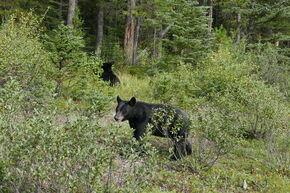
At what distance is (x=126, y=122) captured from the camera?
322 inches

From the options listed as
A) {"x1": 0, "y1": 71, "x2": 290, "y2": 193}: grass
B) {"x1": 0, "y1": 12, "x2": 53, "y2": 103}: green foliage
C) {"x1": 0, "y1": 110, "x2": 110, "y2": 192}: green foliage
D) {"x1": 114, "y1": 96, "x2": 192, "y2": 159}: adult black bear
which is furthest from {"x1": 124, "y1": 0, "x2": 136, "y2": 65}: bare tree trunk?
{"x1": 0, "y1": 110, "x2": 110, "y2": 192}: green foliage

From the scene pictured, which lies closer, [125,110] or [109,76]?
[125,110]

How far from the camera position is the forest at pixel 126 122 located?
289 cm

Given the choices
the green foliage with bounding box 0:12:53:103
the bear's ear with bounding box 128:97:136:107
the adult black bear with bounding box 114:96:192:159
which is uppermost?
the green foliage with bounding box 0:12:53:103

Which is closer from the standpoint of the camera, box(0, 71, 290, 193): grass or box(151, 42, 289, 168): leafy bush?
box(0, 71, 290, 193): grass

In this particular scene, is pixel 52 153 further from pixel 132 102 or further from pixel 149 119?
pixel 149 119

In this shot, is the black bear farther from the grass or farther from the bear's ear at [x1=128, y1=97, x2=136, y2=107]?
the bear's ear at [x1=128, y1=97, x2=136, y2=107]

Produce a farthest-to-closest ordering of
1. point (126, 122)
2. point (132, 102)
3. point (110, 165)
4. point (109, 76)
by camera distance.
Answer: point (109, 76) → point (126, 122) → point (132, 102) → point (110, 165)

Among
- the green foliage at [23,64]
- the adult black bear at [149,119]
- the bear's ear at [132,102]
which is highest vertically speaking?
the green foliage at [23,64]

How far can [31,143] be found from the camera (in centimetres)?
277

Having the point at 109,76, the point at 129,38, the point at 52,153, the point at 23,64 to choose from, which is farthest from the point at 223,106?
the point at 129,38

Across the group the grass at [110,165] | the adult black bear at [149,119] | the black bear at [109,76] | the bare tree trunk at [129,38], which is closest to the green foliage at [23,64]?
the adult black bear at [149,119]

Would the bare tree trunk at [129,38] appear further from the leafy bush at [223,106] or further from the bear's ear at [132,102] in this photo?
the bear's ear at [132,102]

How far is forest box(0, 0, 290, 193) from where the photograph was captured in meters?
2.89
